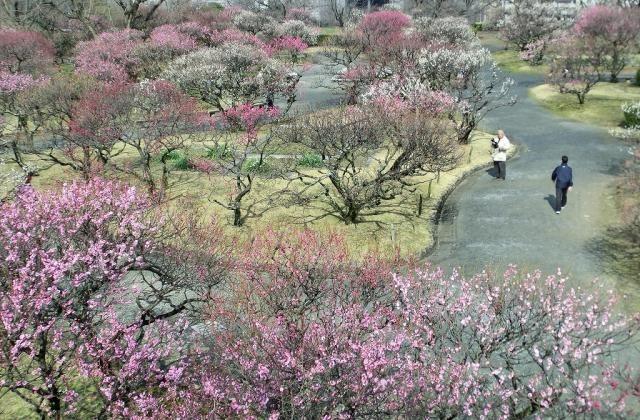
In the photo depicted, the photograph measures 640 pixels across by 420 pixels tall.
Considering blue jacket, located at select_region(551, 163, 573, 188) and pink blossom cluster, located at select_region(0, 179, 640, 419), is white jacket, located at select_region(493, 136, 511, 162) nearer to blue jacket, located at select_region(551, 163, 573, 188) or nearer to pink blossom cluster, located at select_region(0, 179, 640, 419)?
blue jacket, located at select_region(551, 163, 573, 188)

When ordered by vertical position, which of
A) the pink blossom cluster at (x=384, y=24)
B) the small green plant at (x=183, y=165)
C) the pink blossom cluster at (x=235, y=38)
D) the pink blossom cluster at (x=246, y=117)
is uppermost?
the pink blossom cluster at (x=384, y=24)

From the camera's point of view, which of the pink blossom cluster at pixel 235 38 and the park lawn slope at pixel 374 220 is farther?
the pink blossom cluster at pixel 235 38

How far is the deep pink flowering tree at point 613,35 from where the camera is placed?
Result: 39062mm

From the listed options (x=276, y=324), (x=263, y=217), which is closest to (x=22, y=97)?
(x=263, y=217)

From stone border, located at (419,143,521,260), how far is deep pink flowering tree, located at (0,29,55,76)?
31644 millimetres

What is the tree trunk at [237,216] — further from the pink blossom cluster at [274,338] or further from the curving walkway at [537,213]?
the pink blossom cluster at [274,338]

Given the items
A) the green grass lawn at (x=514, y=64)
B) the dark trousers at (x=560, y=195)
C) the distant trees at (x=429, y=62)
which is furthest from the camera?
the green grass lawn at (x=514, y=64)

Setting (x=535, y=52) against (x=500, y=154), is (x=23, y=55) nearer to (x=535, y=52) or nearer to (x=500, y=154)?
(x=500, y=154)

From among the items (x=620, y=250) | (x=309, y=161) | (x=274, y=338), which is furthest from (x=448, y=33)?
(x=274, y=338)

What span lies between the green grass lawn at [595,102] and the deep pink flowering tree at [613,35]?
84.1 inches

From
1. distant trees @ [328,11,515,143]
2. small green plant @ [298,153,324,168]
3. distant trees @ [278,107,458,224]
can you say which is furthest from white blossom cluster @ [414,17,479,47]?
distant trees @ [278,107,458,224]

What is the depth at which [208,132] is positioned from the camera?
28109 mm

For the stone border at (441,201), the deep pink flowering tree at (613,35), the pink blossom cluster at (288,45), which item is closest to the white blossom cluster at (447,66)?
the stone border at (441,201)

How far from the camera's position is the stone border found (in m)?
17.4
